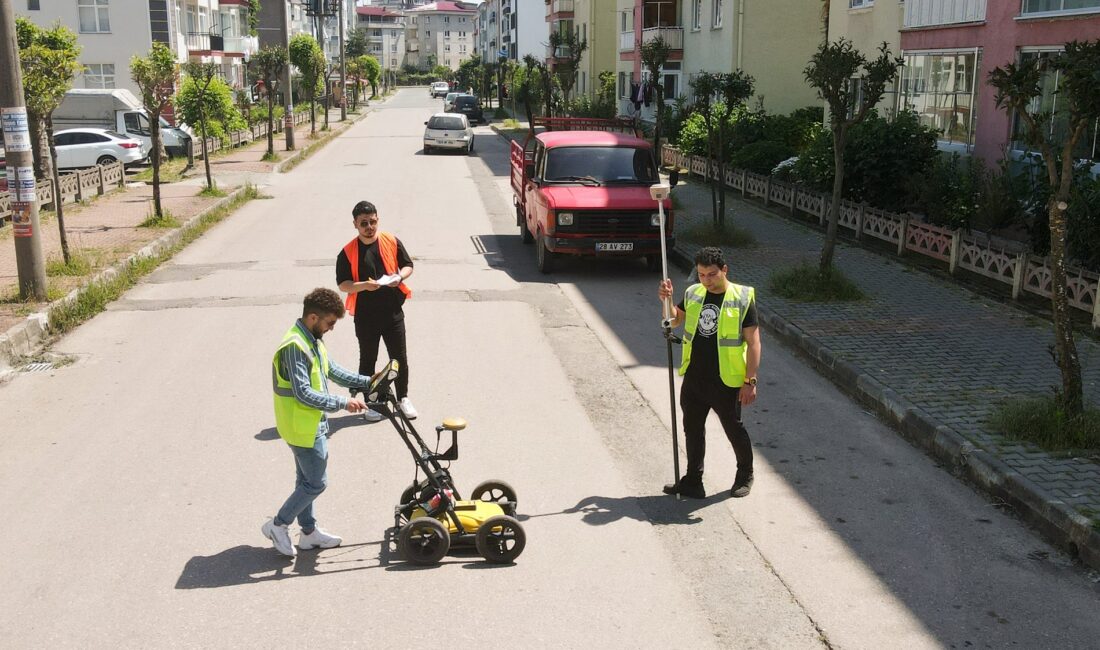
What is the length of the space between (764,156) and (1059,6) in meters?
9.83

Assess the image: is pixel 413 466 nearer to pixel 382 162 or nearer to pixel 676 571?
pixel 676 571

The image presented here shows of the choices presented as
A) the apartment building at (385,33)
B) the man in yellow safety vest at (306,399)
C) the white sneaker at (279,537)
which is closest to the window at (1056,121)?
the man in yellow safety vest at (306,399)

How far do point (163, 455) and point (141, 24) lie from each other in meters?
44.6

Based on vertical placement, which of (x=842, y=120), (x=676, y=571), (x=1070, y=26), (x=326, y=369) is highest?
(x=1070, y=26)

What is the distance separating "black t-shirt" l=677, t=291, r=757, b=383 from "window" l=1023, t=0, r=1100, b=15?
10811 mm

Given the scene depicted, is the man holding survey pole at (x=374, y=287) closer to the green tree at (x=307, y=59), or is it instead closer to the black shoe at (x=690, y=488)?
the black shoe at (x=690, y=488)

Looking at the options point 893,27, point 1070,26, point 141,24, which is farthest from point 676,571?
point 141,24

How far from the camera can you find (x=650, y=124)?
39.6 m

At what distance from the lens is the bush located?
80.4ft

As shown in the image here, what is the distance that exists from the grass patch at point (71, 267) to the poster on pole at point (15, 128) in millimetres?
2555

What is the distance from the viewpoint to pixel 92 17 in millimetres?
46625

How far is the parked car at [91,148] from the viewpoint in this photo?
2953 centimetres

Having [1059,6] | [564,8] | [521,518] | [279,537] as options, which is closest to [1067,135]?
[521,518]

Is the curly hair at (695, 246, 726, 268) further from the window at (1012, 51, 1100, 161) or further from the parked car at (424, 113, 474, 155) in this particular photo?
the parked car at (424, 113, 474, 155)
